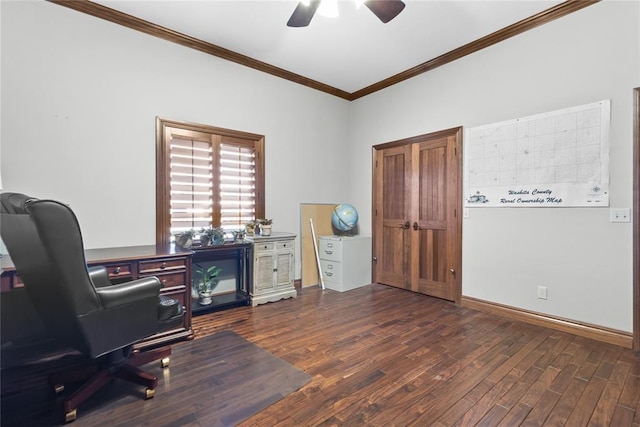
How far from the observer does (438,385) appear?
2027 mm

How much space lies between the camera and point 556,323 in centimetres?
296

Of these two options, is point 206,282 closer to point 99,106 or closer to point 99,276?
point 99,276

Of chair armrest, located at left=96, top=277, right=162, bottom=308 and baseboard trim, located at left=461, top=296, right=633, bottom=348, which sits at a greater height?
chair armrest, located at left=96, top=277, right=162, bottom=308

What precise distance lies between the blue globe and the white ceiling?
204cm

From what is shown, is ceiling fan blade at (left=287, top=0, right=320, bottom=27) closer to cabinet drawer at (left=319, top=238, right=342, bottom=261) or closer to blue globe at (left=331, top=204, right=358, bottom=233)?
blue globe at (left=331, top=204, right=358, bottom=233)

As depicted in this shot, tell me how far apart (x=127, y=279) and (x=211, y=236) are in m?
1.04

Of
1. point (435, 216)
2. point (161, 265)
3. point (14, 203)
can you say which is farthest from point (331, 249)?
point (14, 203)

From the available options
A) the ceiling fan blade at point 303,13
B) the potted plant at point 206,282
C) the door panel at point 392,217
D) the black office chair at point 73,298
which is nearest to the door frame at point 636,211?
the door panel at point 392,217

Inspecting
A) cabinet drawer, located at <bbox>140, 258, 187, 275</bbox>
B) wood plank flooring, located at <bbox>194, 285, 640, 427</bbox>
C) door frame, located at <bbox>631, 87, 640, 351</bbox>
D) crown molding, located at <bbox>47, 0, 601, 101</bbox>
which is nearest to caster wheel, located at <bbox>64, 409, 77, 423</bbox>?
wood plank flooring, located at <bbox>194, 285, 640, 427</bbox>

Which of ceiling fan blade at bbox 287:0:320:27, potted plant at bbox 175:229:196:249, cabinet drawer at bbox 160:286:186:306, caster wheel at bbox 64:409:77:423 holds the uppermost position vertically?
ceiling fan blade at bbox 287:0:320:27

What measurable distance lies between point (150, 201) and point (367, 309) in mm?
2755

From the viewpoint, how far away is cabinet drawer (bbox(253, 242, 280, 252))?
3.67m

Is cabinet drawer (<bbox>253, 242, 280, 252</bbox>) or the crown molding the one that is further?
cabinet drawer (<bbox>253, 242, 280, 252</bbox>)

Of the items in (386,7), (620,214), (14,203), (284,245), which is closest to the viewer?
(14,203)
